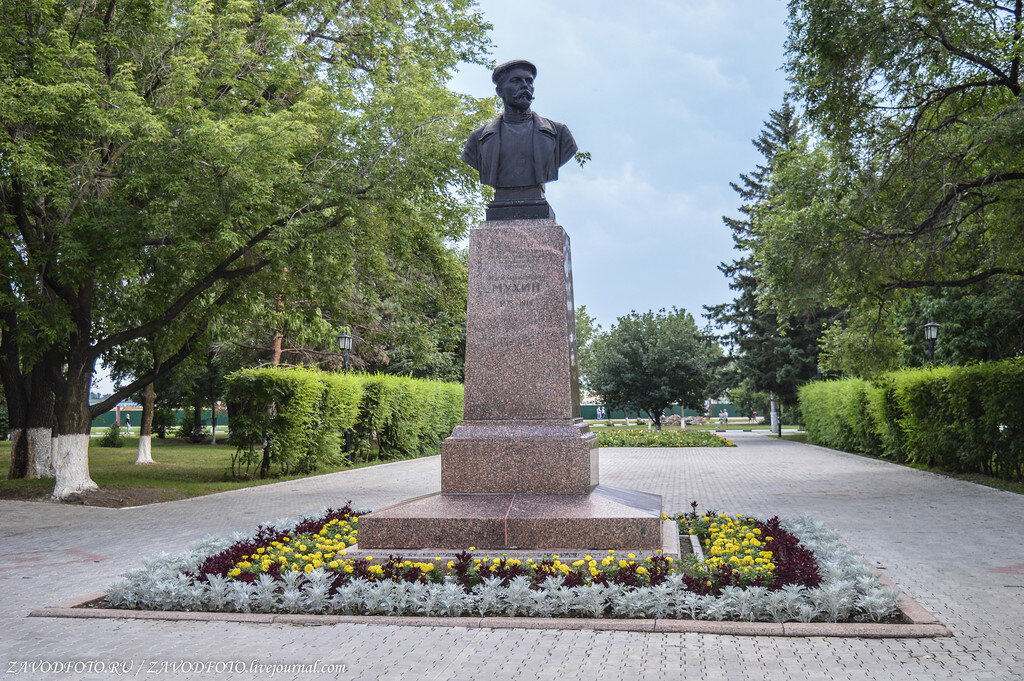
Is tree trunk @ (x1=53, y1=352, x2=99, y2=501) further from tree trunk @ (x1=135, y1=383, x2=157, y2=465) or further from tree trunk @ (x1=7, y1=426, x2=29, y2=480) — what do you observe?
tree trunk @ (x1=135, y1=383, x2=157, y2=465)

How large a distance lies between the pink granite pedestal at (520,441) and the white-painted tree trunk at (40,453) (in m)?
12.8

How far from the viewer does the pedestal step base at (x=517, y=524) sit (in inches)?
266

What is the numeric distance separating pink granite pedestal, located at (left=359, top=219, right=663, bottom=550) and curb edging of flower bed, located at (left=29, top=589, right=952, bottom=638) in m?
1.30

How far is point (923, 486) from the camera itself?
15.3 meters

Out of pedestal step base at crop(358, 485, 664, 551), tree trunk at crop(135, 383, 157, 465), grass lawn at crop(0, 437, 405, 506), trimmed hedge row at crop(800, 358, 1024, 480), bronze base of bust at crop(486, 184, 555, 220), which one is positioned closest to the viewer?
pedestal step base at crop(358, 485, 664, 551)

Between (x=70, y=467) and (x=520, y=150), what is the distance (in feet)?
34.0

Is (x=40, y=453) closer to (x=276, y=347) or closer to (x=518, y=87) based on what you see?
(x=276, y=347)

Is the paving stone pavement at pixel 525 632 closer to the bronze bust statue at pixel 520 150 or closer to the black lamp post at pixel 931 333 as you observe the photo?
the bronze bust statue at pixel 520 150

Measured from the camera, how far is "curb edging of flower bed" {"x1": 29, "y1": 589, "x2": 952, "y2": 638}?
525cm

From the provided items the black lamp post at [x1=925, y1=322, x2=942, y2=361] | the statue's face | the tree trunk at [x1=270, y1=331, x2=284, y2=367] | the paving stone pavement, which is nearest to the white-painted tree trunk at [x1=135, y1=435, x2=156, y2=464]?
the tree trunk at [x1=270, y1=331, x2=284, y2=367]

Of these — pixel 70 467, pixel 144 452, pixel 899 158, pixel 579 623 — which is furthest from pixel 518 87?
pixel 144 452

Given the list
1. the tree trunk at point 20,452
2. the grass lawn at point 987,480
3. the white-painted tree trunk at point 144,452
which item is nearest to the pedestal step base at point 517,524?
the grass lawn at point 987,480

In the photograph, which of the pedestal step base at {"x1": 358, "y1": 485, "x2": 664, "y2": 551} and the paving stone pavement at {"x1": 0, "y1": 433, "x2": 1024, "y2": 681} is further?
the pedestal step base at {"x1": 358, "y1": 485, "x2": 664, "y2": 551}

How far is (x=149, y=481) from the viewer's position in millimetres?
17188
